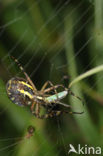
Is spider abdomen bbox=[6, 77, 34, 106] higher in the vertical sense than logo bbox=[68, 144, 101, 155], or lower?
higher

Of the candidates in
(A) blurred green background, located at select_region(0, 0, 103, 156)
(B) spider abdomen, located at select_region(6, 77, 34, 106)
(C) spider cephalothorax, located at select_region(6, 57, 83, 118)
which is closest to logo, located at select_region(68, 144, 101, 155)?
(A) blurred green background, located at select_region(0, 0, 103, 156)

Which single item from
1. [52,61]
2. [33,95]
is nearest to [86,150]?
[33,95]

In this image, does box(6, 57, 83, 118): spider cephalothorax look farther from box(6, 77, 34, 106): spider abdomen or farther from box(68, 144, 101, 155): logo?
box(68, 144, 101, 155): logo

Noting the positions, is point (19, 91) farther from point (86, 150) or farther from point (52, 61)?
point (86, 150)

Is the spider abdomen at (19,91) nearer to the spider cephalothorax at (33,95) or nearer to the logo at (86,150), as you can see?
the spider cephalothorax at (33,95)

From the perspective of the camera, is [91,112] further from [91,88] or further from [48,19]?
[48,19]

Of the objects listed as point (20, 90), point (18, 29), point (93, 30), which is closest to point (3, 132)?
point (20, 90)

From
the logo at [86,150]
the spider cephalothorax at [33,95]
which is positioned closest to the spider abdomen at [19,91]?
the spider cephalothorax at [33,95]
